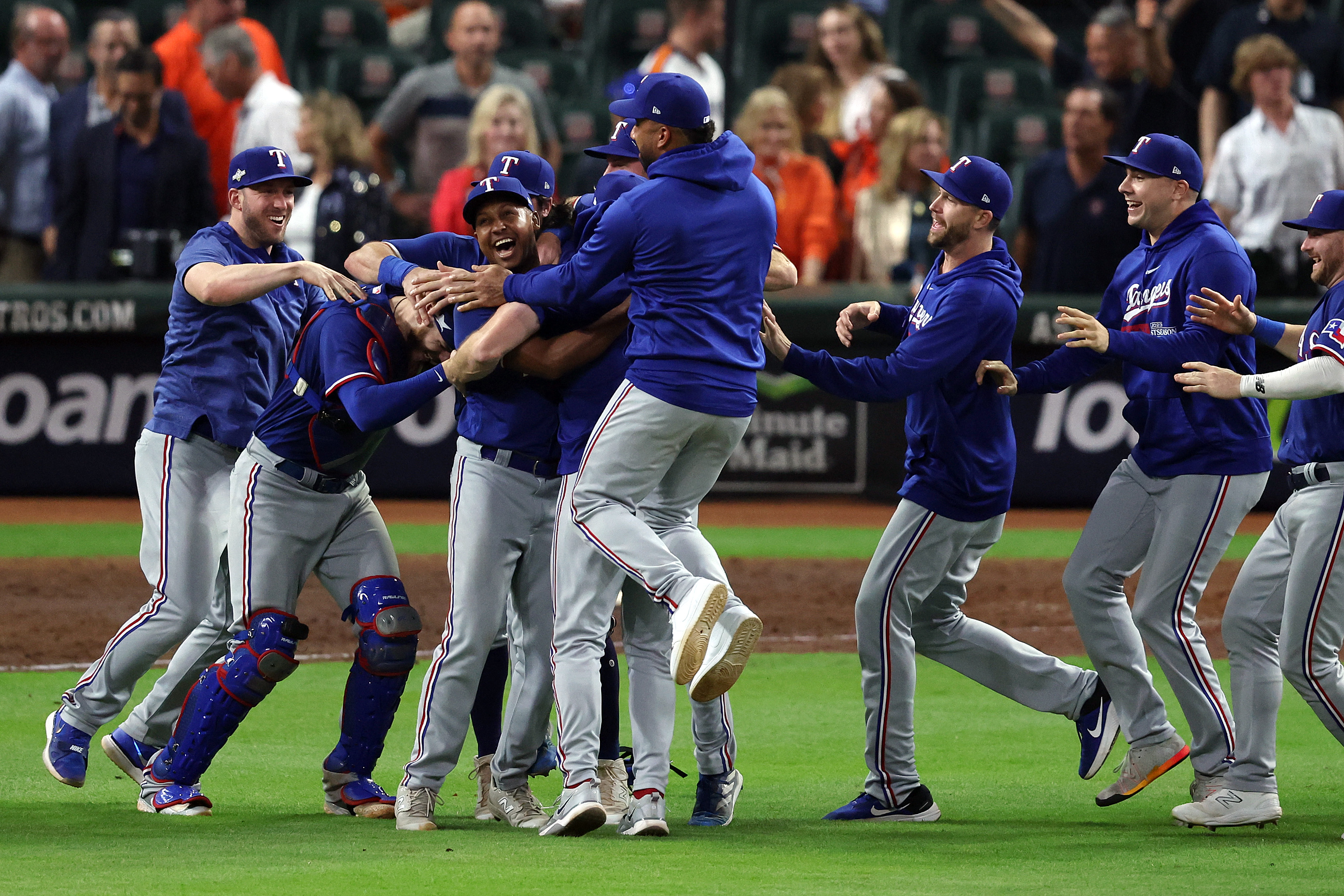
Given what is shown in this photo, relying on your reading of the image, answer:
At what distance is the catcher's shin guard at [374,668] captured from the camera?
5.50m

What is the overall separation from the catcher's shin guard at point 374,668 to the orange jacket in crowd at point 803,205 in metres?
7.49

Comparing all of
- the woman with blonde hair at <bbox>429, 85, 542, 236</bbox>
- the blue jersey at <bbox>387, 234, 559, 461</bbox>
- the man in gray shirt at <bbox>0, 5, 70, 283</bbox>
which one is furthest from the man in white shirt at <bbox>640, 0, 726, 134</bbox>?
the blue jersey at <bbox>387, 234, 559, 461</bbox>

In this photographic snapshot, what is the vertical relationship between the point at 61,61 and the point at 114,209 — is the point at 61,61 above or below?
above

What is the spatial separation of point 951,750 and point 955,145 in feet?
28.3

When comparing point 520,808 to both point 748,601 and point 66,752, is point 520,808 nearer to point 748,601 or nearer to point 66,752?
point 66,752

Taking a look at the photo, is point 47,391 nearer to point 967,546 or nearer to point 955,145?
point 955,145

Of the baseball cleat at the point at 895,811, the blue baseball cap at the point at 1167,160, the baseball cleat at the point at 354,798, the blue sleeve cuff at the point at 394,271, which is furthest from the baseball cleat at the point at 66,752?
the blue baseball cap at the point at 1167,160

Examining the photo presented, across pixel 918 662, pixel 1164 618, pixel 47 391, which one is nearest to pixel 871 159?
pixel 918 662

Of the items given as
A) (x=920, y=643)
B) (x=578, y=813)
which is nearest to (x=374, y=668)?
(x=578, y=813)

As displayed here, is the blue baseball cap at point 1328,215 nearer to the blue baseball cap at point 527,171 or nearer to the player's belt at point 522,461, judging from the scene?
the blue baseball cap at point 527,171

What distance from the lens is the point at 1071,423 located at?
42.2ft

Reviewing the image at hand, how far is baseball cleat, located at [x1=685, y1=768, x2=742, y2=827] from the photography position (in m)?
5.47

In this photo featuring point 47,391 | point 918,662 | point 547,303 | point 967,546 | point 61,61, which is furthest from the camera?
point 61,61

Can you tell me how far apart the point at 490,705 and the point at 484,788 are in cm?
28
